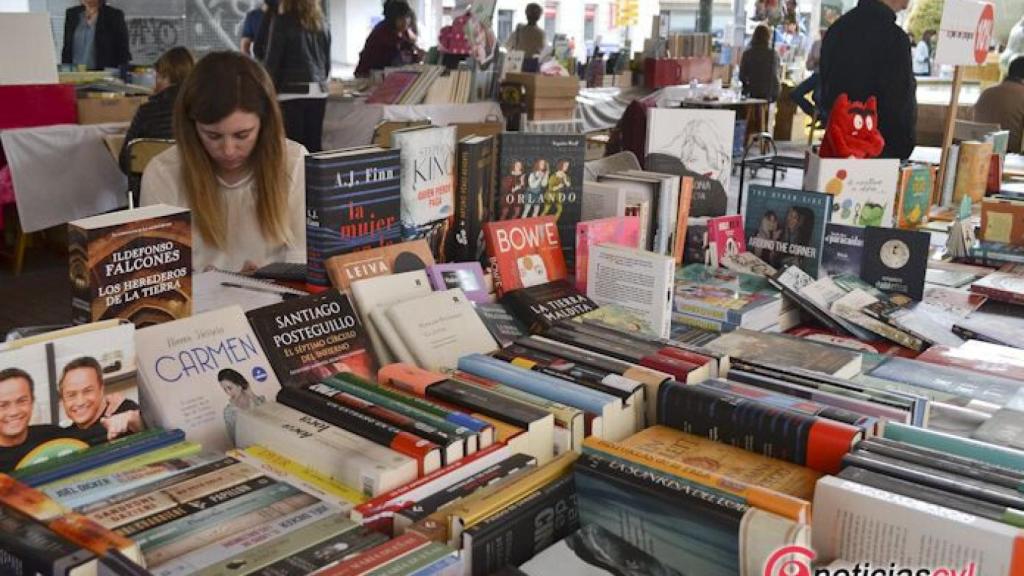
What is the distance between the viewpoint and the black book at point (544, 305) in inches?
77.7

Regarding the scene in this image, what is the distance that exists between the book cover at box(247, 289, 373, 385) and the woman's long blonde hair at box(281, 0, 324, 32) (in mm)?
4544

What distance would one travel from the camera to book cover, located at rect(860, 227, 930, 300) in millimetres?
2506

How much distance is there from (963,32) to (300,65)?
3657mm

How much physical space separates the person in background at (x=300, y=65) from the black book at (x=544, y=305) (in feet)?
13.4

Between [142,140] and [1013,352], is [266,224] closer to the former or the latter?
[1013,352]

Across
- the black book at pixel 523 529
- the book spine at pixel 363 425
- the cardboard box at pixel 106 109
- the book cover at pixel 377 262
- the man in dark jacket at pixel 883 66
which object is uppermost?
the man in dark jacket at pixel 883 66

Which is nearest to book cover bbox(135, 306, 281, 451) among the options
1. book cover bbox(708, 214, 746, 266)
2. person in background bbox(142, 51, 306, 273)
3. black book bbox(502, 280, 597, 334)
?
black book bbox(502, 280, 597, 334)

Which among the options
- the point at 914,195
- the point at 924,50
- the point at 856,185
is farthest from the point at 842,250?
the point at 924,50

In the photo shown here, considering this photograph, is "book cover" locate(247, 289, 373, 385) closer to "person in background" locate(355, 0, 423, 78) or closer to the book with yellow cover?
the book with yellow cover

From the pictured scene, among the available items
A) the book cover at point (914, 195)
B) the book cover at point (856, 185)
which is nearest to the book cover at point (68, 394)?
the book cover at point (856, 185)

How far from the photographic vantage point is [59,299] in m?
4.67

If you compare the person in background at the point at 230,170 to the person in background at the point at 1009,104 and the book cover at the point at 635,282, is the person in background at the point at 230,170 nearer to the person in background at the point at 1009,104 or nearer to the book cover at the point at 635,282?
the book cover at the point at 635,282

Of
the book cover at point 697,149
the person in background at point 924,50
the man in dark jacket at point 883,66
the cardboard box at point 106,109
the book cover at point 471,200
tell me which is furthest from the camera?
the person in background at point 924,50

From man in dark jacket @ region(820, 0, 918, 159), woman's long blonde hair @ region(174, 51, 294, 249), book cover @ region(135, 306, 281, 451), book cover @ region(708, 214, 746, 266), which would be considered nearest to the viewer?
book cover @ region(135, 306, 281, 451)
